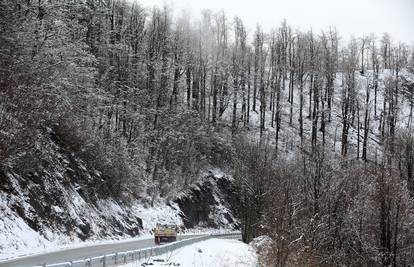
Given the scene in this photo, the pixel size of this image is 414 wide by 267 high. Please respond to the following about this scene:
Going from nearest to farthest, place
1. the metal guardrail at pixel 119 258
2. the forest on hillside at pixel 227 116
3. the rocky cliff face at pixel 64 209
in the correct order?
the metal guardrail at pixel 119 258 → the rocky cliff face at pixel 64 209 → the forest on hillside at pixel 227 116

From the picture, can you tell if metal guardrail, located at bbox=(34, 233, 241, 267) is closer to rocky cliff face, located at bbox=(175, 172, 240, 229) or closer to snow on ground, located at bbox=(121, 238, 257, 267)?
snow on ground, located at bbox=(121, 238, 257, 267)

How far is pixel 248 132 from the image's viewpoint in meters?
70.9

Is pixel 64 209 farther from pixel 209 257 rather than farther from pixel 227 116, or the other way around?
pixel 227 116

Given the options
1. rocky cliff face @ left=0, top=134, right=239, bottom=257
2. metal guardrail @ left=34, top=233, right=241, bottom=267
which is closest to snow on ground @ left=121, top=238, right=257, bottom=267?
metal guardrail @ left=34, top=233, right=241, bottom=267

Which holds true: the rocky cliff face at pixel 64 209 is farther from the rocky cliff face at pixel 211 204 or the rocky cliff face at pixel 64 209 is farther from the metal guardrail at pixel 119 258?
the metal guardrail at pixel 119 258

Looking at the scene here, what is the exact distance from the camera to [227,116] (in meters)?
75.0

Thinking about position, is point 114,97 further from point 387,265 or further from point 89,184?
point 387,265

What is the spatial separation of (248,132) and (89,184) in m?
37.2

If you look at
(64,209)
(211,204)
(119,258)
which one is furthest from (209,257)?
(211,204)

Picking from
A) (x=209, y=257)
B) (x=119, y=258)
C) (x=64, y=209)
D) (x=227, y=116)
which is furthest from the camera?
(x=227, y=116)

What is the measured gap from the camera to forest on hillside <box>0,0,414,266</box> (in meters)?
29.8

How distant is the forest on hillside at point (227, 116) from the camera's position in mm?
29841

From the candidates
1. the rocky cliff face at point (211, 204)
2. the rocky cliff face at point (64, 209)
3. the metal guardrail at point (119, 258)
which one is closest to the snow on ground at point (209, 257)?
the metal guardrail at point (119, 258)

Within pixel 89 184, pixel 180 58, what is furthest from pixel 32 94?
pixel 180 58
